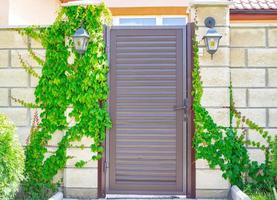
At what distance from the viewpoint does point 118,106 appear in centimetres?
573

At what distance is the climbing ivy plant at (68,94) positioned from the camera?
557 cm

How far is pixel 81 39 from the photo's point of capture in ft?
17.9

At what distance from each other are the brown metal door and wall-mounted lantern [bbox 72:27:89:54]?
1.41ft

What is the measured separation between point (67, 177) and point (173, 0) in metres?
6.04

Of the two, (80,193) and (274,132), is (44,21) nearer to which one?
(80,193)

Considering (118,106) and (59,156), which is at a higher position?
(118,106)

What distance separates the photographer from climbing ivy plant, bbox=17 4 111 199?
18.3 ft

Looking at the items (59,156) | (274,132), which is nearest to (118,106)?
(59,156)

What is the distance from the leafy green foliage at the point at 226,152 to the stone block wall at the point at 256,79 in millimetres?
224

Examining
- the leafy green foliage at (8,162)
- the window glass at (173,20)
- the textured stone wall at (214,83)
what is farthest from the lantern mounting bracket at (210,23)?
the window glass at (173,20)

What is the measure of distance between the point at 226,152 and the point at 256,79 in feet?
3.92

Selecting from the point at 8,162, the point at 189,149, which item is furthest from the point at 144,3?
the point at 8,162

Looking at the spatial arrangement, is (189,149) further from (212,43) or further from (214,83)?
(212,43)

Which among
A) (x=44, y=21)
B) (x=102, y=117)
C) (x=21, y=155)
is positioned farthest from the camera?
(x=44, y=21)
